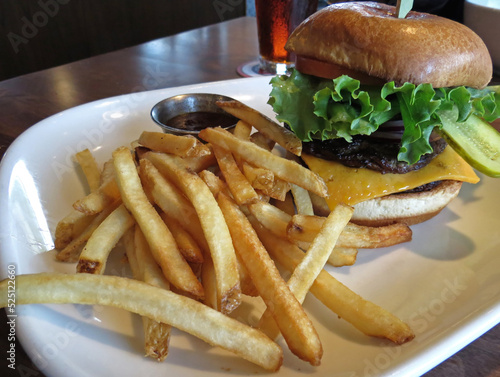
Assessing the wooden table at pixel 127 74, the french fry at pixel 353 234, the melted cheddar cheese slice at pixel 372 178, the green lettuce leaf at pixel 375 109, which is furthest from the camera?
the wooden table at pixel 127 74

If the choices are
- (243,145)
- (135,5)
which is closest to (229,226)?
(243,145)

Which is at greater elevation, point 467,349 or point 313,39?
point 313,39

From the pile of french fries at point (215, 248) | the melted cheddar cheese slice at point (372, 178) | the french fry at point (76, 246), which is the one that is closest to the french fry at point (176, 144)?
the pile of french fries at point (215, 248)

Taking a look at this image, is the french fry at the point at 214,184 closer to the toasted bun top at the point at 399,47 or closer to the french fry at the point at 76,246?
the french fry at the point at 76,246

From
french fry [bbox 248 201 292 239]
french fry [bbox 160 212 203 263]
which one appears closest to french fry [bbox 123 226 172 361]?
french fry [bbox 160 212 203 263]

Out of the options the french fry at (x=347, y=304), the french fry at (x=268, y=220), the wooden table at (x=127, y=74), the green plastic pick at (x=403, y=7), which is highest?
the green plastic pick at (x=403, y=7)

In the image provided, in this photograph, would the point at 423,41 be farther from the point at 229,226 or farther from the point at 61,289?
the point at 61,289

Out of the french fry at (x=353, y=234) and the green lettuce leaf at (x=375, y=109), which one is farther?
the green lettuce leaf at (x=375, y=109)
